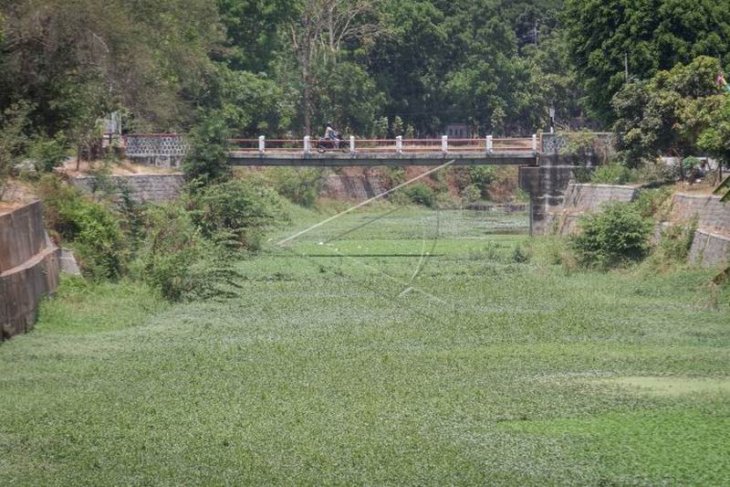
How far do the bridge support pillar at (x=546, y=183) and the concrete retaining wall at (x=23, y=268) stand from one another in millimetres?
26089

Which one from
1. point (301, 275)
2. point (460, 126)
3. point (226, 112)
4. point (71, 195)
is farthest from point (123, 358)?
point (460, 126)

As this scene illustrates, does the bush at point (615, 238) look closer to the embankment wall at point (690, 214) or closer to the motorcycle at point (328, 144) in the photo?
the embankment wall at point (690, 214)

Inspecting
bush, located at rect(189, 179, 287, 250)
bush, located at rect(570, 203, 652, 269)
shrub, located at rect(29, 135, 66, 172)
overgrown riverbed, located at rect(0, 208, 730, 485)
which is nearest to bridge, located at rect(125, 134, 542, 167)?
bush, located at rect(189, 179, 287, 250)

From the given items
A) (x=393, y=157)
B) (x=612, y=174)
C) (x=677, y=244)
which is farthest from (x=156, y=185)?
(x=677, y=244)

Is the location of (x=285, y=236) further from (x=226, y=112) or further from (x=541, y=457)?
(x=541, y=457)

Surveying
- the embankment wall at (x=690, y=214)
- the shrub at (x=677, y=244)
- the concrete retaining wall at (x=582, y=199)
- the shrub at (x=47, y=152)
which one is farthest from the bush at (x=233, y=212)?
the shrub at (x=677, y=244)

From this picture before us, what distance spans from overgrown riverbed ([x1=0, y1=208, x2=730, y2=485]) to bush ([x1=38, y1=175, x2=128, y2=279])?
6.45ft

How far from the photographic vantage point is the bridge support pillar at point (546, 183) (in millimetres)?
52875

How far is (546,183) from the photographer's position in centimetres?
5306

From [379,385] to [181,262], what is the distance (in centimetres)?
1219

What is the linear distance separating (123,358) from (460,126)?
71.2 meters

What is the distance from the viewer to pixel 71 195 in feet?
115

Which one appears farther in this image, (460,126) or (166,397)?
(460,126)

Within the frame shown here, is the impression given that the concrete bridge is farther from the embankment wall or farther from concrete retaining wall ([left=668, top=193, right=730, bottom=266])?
concrete retaining wall ([left=668, top=193, right=730, bottom=266])
